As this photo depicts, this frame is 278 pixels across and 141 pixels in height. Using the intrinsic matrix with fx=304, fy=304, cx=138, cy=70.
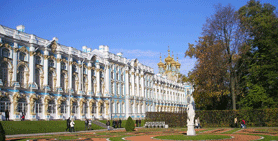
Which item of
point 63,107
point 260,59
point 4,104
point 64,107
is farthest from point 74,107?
point 260,59

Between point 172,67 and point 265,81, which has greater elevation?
point 172,67

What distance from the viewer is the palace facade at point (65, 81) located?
36031 millimetres

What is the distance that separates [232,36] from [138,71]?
30.9 metres

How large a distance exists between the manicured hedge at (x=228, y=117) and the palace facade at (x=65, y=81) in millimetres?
14002

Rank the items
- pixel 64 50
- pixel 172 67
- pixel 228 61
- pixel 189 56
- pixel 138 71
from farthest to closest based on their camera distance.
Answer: pixel 172 67 → pixel 138 71 → pixel 64 50 → pixel 189 56 → pixel 228 61

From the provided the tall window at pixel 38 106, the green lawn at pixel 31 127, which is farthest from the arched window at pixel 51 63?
the green lawn at pixel 31 127

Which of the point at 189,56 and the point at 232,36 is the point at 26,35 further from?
the point at 232,36

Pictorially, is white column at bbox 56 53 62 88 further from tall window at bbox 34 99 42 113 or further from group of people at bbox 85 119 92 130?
group of people at bbox 85 119 92 130

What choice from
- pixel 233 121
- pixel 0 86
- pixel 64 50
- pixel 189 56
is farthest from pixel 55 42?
pixel 233 121

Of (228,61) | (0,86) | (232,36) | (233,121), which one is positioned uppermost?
(232,36)

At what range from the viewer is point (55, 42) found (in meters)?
43.2

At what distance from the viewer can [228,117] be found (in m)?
39.8

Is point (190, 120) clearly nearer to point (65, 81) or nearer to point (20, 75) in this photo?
point (20, 75)

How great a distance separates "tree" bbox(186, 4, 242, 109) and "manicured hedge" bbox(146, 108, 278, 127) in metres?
2.60
